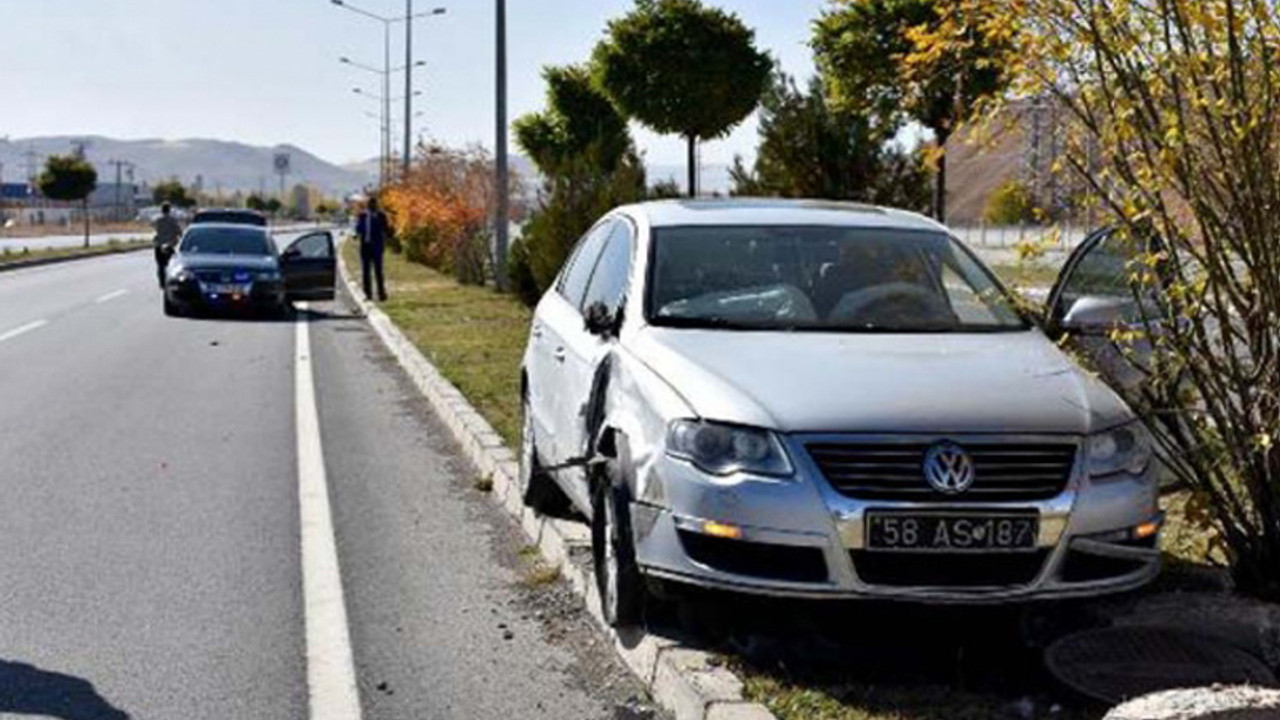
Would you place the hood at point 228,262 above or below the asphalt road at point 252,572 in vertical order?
above

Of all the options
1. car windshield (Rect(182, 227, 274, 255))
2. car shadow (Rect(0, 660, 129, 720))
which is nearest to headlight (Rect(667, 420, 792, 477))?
car shadow (Rect(0, 660, 129, 720))

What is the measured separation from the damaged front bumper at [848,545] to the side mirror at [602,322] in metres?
1.19

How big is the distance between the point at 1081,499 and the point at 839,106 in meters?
11.1

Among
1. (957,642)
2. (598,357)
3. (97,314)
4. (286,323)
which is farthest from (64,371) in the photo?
(957,642)

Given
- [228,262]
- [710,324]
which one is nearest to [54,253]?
[228,262]

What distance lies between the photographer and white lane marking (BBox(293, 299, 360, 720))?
5.38m

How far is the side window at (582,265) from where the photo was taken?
25.4ft

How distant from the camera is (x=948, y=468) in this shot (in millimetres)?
5090

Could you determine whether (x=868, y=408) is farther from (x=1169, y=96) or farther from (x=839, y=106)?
(x=839, y=106)

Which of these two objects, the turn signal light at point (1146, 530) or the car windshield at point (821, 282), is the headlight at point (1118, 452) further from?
the car windshield at point (821, 282)

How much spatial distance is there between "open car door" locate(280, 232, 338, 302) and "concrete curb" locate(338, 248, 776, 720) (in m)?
11.4

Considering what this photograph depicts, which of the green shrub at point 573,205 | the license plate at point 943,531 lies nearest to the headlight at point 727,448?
the license plate at point 943,531

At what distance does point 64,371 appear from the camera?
51.5ft

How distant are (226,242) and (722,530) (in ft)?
68.8
